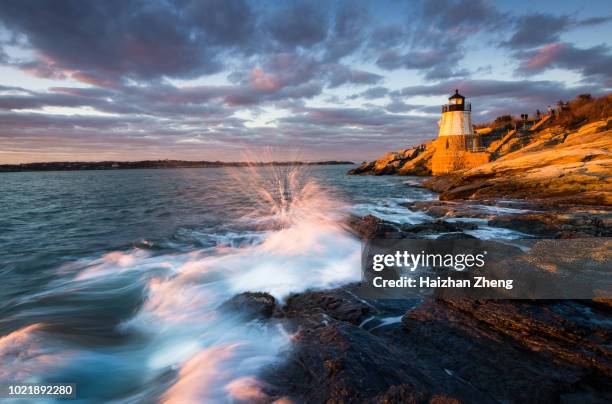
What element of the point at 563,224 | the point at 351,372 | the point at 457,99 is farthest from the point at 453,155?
the point at 351,372

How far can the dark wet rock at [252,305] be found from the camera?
6391 mm

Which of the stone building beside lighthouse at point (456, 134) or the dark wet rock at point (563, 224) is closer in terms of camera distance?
the dark wet rock at point (563, 224)

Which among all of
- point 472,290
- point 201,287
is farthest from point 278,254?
point 472,290

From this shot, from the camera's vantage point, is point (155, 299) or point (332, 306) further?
point (155, 299)

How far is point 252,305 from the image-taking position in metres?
6.70

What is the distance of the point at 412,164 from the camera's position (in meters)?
63.7

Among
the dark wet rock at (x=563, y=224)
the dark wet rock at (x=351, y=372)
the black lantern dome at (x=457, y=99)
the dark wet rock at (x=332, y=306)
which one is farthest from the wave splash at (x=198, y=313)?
the black lantern dome at (x=457, y=99)

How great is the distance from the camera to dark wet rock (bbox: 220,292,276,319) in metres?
6.39

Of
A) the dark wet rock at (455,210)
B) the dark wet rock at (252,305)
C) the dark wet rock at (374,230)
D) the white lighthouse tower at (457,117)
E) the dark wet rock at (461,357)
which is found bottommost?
the dark wet rock at (252,305)

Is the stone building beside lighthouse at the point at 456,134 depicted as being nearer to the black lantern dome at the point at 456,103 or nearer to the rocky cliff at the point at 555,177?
the black lantern dome at the point at 456,103

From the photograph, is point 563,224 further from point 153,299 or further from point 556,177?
point 153,299

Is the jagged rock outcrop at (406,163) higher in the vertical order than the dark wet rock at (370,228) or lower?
higher

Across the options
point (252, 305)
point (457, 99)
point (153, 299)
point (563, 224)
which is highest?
point (457, 99)

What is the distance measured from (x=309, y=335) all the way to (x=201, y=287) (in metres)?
4.84
